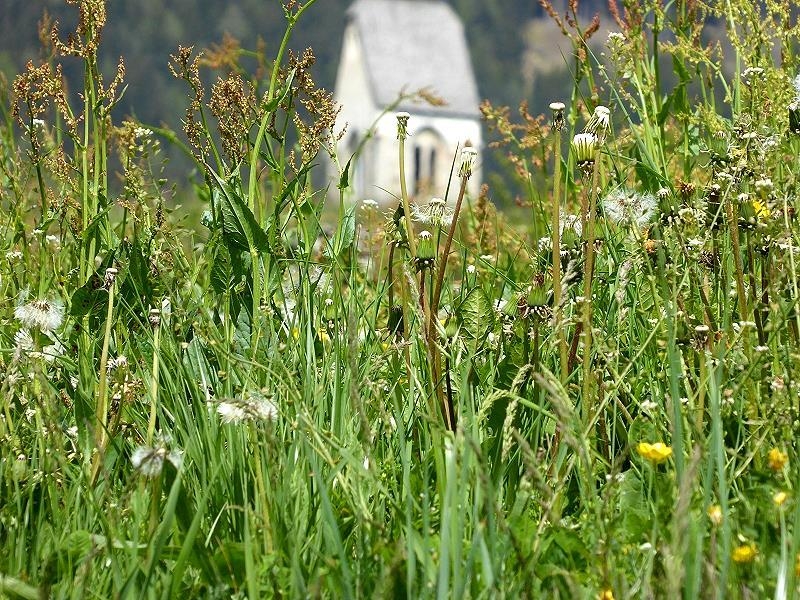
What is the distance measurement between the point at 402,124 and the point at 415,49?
98.7m

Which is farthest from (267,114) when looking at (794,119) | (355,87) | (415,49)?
(415,49)

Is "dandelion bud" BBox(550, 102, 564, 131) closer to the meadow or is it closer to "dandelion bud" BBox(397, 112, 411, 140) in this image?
the meadow

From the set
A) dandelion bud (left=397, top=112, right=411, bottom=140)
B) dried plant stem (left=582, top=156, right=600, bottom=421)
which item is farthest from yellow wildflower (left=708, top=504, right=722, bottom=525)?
dandelion bud (left=397, top=112, right=411, bottom=140)

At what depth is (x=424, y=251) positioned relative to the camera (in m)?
1.83

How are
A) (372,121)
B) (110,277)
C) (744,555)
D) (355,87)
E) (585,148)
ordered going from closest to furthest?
(744,555), (110,277), (585,148), (372,121), (355,87)

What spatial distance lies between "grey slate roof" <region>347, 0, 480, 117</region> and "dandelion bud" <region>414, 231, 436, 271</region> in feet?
290

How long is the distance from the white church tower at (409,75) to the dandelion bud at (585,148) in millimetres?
79786

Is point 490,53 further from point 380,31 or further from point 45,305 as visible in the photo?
point 45,305

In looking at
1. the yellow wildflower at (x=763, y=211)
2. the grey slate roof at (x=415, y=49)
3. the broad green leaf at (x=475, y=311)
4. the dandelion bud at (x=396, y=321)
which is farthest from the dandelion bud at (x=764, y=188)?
the grey slate roof at (x=415, y=49)

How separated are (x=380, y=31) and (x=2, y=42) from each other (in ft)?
105

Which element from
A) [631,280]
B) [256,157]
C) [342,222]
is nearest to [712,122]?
[631,280]

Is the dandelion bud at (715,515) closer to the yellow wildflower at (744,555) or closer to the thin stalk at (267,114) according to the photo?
the yellow wildflower at (744,555)

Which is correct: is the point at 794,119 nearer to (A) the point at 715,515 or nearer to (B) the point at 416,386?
(B) the point at 416,386

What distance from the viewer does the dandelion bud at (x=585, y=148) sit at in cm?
167
